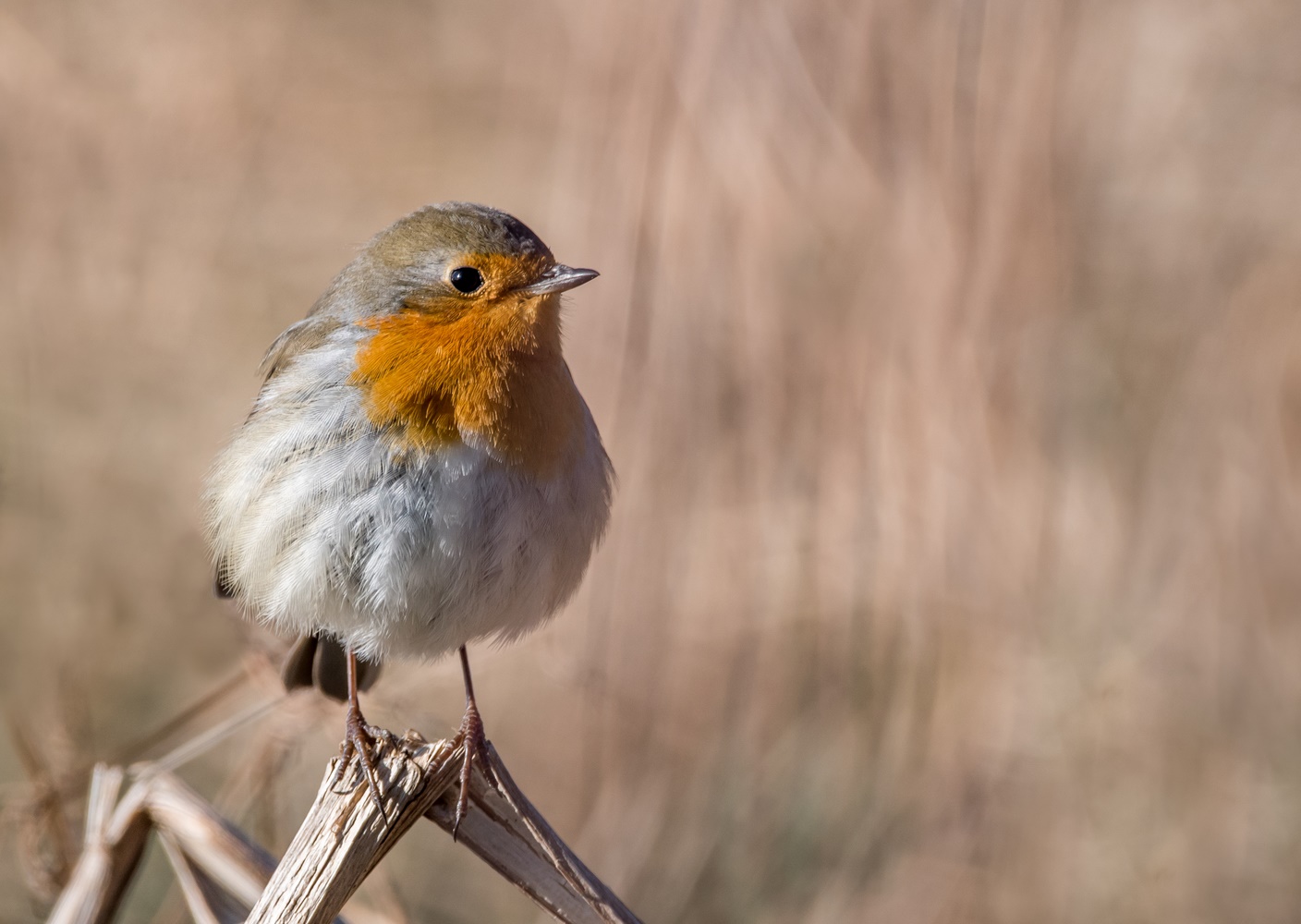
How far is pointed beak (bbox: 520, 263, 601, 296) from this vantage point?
2977 mm

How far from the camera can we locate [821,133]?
4328mm

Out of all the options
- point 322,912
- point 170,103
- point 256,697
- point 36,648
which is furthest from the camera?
point 170,103

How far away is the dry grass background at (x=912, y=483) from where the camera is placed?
14.1 ft

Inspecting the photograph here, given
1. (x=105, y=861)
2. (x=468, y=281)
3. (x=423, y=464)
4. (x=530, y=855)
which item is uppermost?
(x=468, y=281)

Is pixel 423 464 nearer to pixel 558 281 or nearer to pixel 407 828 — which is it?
pixel 558 281

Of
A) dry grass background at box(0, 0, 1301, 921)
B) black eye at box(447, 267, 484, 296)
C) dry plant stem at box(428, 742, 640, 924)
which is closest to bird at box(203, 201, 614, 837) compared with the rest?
black eye at box(447, 267, 484, 296)

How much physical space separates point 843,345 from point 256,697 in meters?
2.15

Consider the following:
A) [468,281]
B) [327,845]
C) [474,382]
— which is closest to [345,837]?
[327,845]

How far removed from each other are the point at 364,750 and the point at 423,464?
1.97 ft

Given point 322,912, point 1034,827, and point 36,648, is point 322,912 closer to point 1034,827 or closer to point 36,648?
point 1034,827

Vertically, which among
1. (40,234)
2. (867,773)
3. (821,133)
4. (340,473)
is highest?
(821,133)

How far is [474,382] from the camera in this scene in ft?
9.43

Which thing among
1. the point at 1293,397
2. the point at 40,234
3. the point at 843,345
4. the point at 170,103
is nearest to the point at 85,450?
the point at 40,234

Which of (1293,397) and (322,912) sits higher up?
(1293,397)
